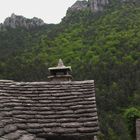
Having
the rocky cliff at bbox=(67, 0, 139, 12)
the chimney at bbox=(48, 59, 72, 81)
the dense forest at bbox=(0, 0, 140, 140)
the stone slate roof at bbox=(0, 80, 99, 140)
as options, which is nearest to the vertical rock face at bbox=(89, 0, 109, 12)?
the rocky cliff at bbox=(67, 0, 139, 12)

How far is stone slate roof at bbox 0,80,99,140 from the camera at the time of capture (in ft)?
18.3

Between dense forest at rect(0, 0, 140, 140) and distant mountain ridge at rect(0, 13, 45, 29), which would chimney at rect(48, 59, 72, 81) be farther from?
distant mountain ridge at rect(0, 13, 45, 29)

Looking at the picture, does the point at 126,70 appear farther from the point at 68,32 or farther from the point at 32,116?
the point at 32,116

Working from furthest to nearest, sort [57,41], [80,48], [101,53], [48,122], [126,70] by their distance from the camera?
[57,41], [80,48], [101,53], [126,70], [48,122]

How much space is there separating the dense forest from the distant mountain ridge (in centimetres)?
331

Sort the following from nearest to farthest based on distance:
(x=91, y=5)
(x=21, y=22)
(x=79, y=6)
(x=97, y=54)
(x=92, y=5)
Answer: (x=97, y=54), (x=92, y=5), (x=91, y=5), (x=21, y=22), (x=79, y=6)

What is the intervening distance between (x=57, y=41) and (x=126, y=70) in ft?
87.2

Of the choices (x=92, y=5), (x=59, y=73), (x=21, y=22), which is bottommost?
(x=59, y=73)

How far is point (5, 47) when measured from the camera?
89562 mm

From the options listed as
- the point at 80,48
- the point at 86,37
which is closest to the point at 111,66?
the point at 80,48

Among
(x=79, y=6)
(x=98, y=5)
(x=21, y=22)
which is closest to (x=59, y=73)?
(x=98, y=5)

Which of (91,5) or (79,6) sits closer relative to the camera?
(91,5)

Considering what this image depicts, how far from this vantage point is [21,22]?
114m

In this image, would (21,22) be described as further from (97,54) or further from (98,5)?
(97,54)
